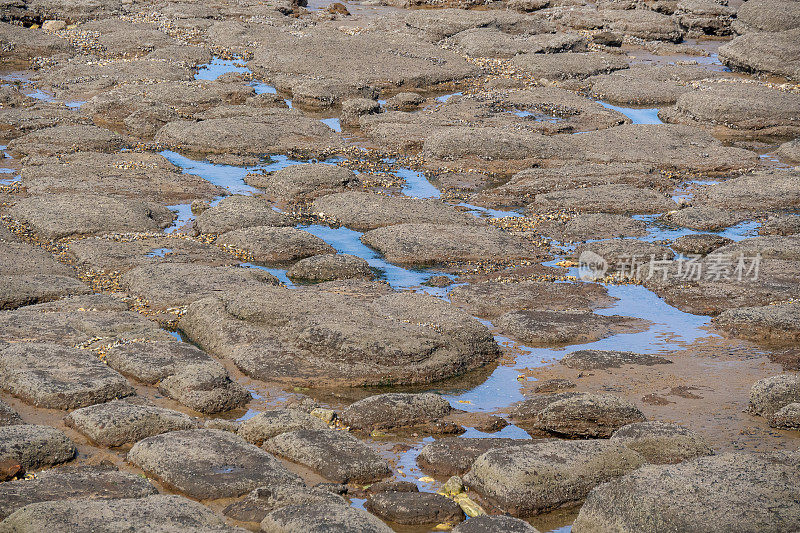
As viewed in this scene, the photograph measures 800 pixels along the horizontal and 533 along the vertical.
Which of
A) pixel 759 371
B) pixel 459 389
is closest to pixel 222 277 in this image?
pixel 459 389

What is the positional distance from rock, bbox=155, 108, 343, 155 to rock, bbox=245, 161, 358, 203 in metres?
1.30

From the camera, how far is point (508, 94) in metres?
16.2

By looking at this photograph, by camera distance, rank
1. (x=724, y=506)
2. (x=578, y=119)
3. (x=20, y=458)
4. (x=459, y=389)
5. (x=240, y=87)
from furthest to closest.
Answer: (x=240, y=87) → (x=578, y=119) → (x=459, y=389) → (x=20, y=458) → (x=724, y=506)

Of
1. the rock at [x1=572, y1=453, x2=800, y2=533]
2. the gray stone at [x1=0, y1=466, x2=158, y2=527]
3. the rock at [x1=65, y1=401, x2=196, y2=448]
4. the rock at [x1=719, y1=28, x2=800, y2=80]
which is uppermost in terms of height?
the rock at [x1=719, y1=28, x2=800, y2=80]

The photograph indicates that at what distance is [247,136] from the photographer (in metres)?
13.6

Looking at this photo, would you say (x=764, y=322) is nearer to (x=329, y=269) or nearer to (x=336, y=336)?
(x=336, y=336)

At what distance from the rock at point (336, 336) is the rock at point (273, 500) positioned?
1996 millimetres

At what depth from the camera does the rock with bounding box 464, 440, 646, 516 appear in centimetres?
546

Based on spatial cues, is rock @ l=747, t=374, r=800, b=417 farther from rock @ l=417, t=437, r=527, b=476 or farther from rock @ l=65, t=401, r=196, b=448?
rock @ l=65, t=401, r=196, b=448

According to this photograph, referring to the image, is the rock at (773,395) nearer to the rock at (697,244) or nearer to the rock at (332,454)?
the rock at (332,454)

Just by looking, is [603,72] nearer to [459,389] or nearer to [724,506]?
[459,389]

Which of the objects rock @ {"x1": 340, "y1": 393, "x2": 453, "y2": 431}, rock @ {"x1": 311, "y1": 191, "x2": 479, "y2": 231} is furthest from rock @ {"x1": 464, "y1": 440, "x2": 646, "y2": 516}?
rock @ {"x1": 311, "y1": 191, "x2": 479, "y2": 231}

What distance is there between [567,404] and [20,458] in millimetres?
3565

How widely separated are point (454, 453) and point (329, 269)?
12.0ft
